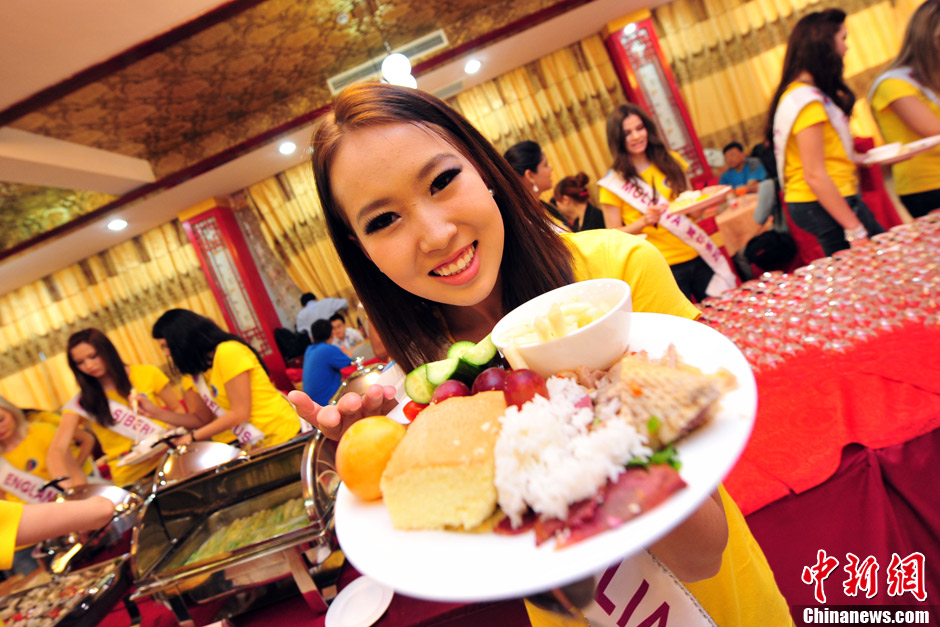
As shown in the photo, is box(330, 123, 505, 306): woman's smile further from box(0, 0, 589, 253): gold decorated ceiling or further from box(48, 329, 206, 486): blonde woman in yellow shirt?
box(0, 0, 589, 253): gold decorated ceiling

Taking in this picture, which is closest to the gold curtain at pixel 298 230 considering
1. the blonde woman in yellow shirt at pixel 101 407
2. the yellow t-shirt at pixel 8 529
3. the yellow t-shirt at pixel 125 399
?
the yellow t-shirt at pixel 125 399

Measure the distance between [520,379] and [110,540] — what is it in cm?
325

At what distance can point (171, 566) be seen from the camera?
2.04 metres

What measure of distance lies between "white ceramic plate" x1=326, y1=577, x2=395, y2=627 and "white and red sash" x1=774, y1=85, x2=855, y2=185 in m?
3.24

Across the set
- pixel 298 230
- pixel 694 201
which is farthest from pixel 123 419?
pixel 298 230

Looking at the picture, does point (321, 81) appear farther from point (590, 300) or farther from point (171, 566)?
point (590, 300)

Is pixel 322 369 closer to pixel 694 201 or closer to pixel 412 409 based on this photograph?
pixel 412 409

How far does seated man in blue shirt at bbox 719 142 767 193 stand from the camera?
7.59m

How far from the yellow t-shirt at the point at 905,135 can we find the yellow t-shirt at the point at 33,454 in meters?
7.21

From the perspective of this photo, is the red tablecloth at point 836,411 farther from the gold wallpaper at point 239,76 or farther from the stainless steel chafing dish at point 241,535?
the gold wallpaper at point 239,76

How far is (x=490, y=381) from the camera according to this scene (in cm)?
104

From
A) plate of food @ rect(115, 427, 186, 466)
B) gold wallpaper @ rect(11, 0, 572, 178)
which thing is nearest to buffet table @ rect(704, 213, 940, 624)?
plate of food @ rect(115, 427, 186, 466)

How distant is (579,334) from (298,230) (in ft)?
32.0

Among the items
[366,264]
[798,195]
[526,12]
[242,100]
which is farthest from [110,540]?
[526,12]
